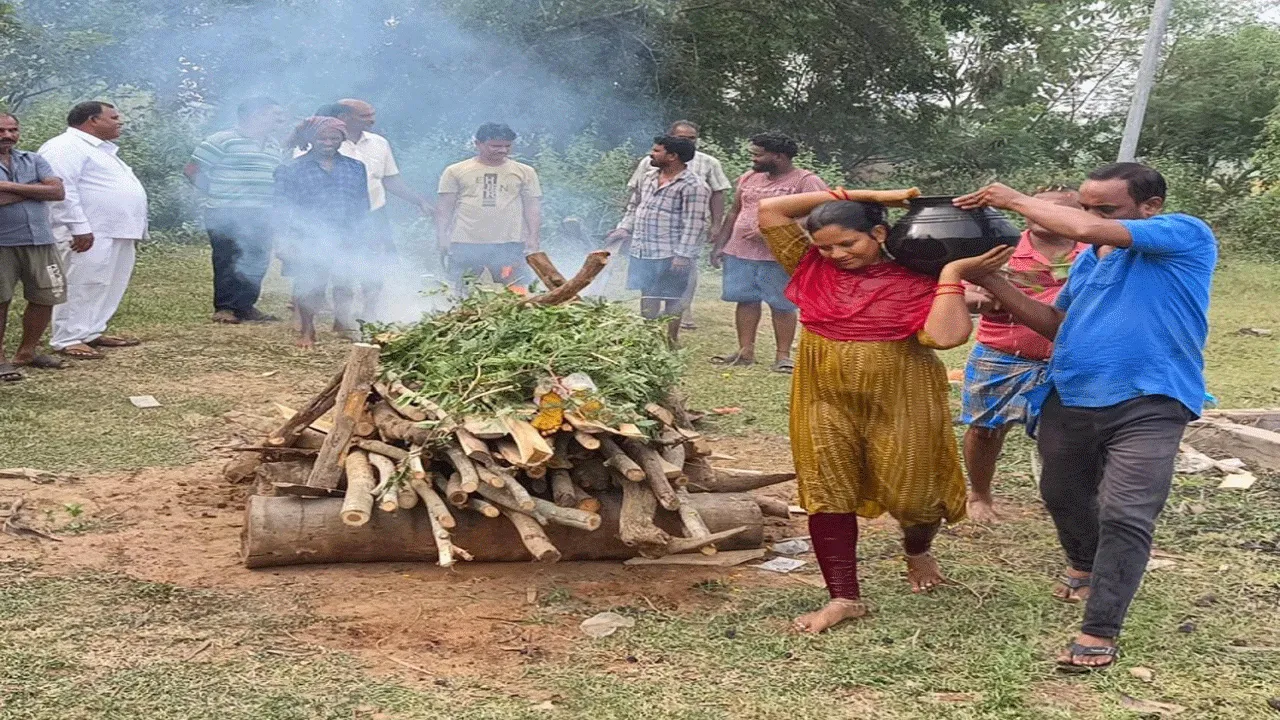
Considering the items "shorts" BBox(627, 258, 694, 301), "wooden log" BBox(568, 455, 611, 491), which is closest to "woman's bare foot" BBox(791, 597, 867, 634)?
"wooden log" BBox(568, 455, 611, 491)

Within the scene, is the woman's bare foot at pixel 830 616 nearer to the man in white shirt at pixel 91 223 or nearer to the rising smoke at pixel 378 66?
the man in white shirt at pixel 91 223

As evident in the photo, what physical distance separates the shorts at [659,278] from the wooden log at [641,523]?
511 cm

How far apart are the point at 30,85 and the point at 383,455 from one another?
13973mm

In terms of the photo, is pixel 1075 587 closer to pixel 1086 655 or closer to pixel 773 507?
pixel 1086 655

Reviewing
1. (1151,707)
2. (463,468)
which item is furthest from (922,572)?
(463,468)

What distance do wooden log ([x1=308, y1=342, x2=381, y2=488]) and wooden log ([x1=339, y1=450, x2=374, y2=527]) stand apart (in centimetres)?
7

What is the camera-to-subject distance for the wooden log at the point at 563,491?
4.83 metres

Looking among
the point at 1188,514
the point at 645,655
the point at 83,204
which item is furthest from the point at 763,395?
the point at 83,204

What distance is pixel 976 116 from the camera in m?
24.0

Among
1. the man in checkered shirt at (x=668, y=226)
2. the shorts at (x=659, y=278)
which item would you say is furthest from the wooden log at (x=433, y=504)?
the shorts at (x=659, y=278)

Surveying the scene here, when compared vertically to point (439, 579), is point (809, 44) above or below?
above

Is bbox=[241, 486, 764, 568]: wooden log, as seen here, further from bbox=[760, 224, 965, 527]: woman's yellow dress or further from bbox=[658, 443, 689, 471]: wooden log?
bbox=[760, 224, 965, 527]: woman's yellow dress

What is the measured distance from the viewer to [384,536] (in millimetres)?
4859

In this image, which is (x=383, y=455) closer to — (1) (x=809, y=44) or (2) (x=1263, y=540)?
(2) (x=1263, y=540)
